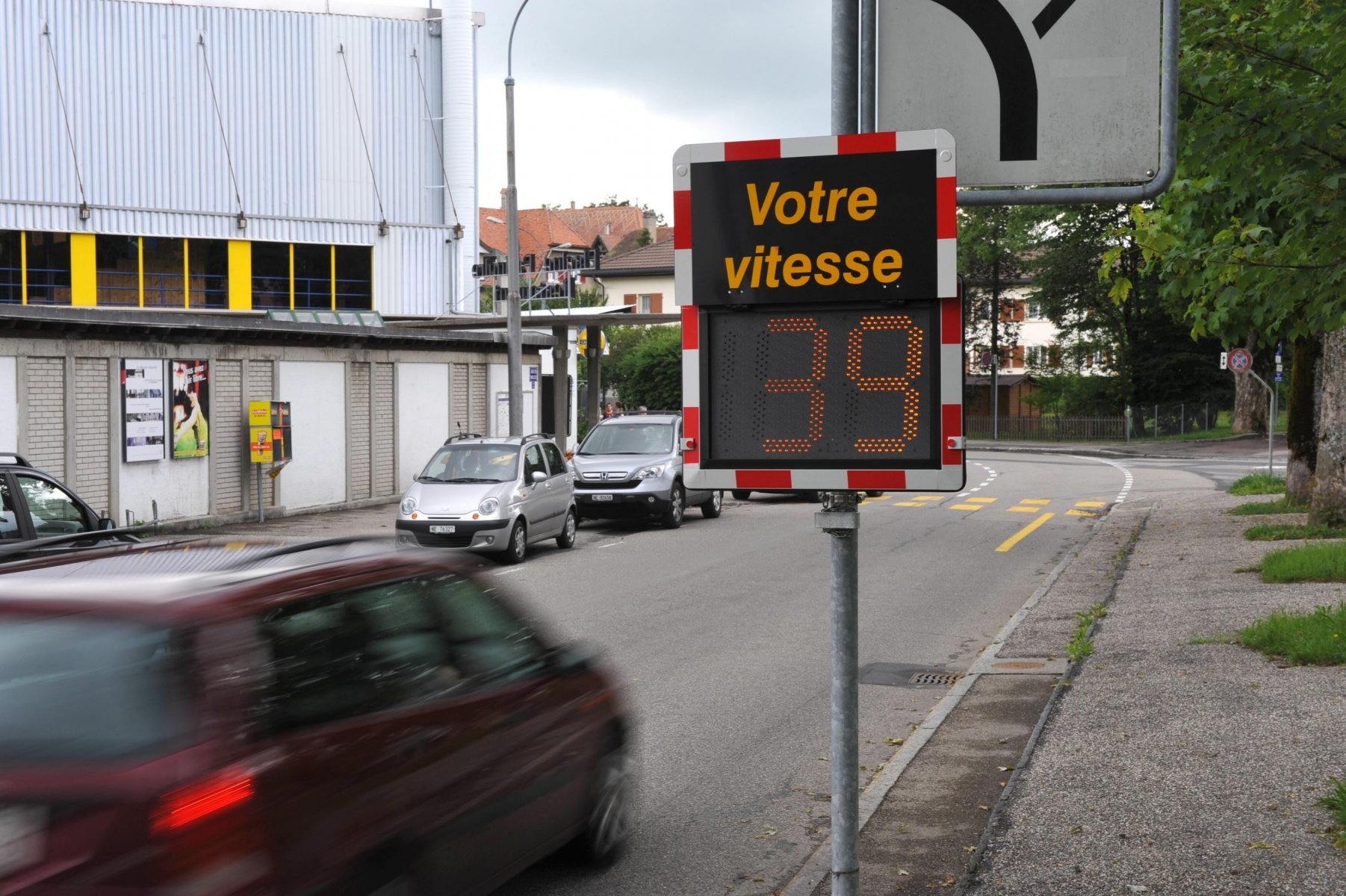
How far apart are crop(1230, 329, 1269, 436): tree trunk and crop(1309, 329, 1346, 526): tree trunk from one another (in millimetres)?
38679

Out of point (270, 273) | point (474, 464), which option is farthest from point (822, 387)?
point (270, 273)

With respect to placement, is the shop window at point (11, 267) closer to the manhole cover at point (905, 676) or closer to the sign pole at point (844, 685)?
the manhole cover at point (905, 676)

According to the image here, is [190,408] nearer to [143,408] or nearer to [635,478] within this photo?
[143,408]

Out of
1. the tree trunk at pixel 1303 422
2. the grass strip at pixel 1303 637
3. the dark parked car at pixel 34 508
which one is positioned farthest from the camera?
the tree trunk at pixel 1303 422

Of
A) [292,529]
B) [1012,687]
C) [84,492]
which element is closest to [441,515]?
[292,529]

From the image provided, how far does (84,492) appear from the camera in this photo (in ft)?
61.3

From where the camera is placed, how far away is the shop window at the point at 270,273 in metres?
41.5

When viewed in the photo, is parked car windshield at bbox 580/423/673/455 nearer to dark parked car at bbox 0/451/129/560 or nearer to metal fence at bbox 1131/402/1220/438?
dark parked car at bbox 0/451/129/560

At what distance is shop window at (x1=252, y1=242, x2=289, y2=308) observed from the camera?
41500 millimetres

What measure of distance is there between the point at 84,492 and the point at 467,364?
10.6 m

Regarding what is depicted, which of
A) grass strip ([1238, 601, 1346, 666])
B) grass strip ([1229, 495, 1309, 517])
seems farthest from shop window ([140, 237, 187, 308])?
grass strip ([1238, 601, 1346, 666])

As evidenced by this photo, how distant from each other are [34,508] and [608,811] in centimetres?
639

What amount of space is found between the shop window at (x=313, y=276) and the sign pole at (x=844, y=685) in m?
41.0

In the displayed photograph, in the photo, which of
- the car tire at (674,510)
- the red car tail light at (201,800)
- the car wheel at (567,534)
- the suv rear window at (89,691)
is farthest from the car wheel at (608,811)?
the car tire at (674,510)
